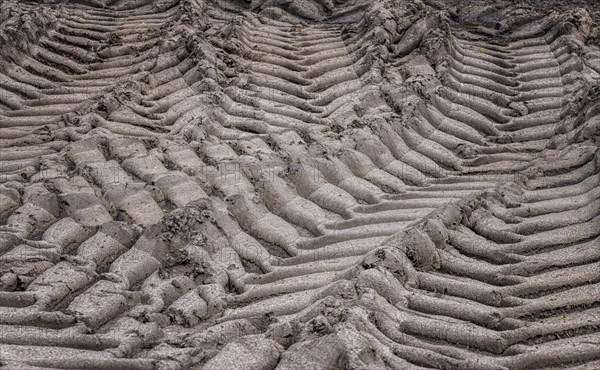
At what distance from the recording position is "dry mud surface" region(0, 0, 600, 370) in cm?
361

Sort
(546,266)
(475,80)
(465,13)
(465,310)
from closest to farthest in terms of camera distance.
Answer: (465,310), (546,266), (475,80), (465,13)

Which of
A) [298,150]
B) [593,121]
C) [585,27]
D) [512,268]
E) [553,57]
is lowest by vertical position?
[512,268]

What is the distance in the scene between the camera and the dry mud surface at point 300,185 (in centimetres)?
361

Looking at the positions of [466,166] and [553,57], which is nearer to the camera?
[466,166]

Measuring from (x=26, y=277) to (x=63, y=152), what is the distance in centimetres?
154

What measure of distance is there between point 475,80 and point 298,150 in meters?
2.00

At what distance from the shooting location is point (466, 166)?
566 cm

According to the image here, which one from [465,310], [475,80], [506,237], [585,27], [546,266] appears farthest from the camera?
[585,27]

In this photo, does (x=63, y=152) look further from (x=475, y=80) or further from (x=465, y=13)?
(x=465, y=13)

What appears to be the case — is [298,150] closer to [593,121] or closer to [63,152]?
[63,152]

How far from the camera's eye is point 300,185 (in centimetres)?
514

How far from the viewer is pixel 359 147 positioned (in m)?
5.58

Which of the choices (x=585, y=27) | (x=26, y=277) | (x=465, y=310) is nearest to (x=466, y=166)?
(x=465, y=310)

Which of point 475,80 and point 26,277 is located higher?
point 475,80
